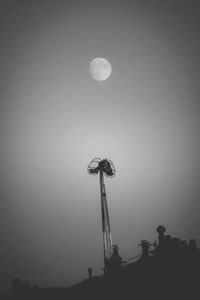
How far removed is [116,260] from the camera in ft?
68.1

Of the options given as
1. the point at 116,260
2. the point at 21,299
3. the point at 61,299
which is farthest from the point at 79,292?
the point at 21,299

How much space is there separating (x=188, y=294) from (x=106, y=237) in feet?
47.0

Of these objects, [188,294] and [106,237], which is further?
[106,237]

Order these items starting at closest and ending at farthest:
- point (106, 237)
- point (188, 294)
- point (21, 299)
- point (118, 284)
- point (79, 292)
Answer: point (188, 294) < point (118, 284) < point (79, 292) < point (21, 299) < point (106, 237)

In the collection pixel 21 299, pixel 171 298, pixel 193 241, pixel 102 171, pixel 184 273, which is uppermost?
pixel 102 171

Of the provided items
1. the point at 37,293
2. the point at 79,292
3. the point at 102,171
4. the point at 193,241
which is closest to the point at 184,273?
the point at 193,241

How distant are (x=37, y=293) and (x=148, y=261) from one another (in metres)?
14.1

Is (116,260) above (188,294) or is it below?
above

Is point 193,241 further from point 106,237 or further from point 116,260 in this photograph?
point 106,237

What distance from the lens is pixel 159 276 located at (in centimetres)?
1755

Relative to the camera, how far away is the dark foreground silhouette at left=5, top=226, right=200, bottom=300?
54.3 ft

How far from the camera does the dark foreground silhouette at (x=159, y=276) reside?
16562mm

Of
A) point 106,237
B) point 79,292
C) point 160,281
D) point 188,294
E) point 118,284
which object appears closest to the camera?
point 188,294

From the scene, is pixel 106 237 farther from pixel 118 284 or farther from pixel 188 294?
pixel 188 294
